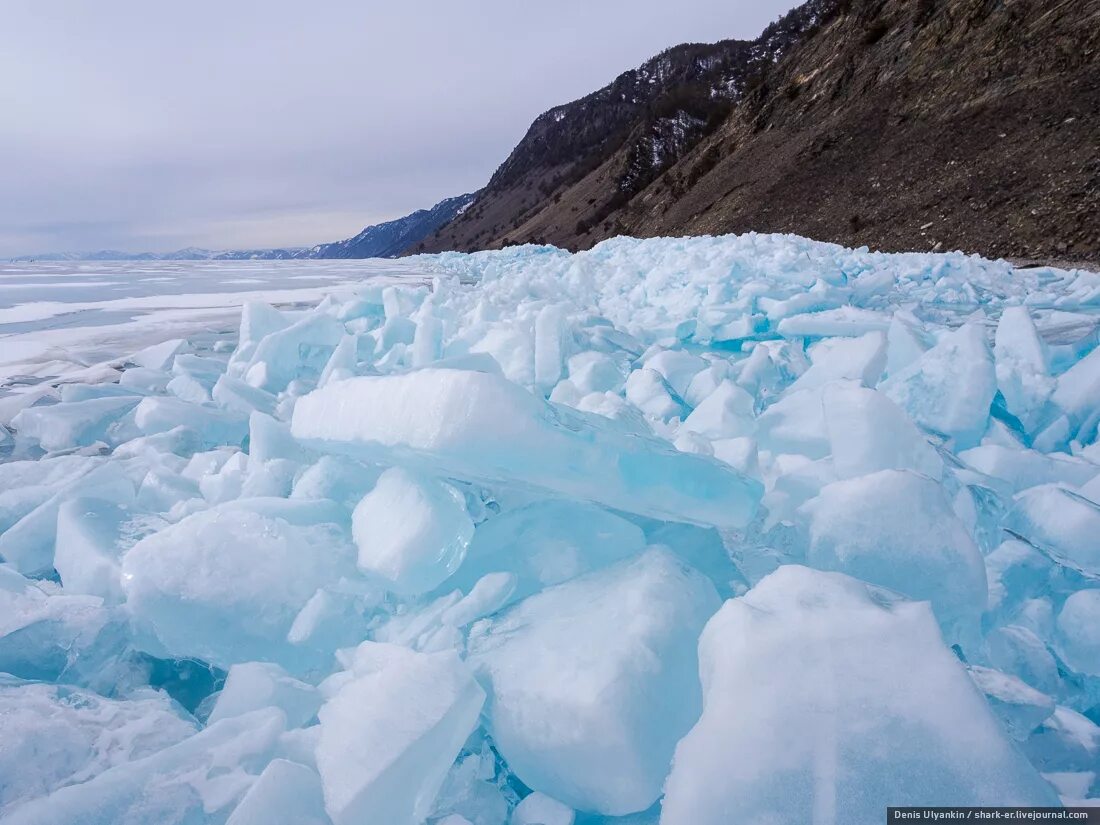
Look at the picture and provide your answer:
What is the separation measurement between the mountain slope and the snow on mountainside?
5654 inches

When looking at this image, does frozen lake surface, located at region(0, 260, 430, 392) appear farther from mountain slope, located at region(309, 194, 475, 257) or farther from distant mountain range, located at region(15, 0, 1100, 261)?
mountain slope, located at region(309, 194, 475, 257)

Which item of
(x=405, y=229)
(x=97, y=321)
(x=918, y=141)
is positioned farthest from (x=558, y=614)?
(x=405, y=229)

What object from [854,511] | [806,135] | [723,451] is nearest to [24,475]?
[723,451]

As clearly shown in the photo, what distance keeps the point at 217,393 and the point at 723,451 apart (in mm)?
2562

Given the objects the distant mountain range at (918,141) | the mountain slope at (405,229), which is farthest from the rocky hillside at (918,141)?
the mountain slope at (405,229)

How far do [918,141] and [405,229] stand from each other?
16596 centimetres

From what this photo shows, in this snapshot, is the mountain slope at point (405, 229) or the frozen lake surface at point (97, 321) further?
the mountain slope at point (405, 229)

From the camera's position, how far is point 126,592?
1.37 meters

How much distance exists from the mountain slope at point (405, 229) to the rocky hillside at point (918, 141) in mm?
124027

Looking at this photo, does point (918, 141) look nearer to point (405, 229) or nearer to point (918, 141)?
point (918, 141)

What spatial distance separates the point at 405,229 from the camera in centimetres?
16562

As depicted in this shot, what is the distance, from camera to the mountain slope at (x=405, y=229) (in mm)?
147375

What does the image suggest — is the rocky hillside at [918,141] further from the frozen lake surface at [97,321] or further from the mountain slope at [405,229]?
the mountain slope at [405,229]

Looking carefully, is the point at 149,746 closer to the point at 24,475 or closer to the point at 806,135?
the point at 24,475
